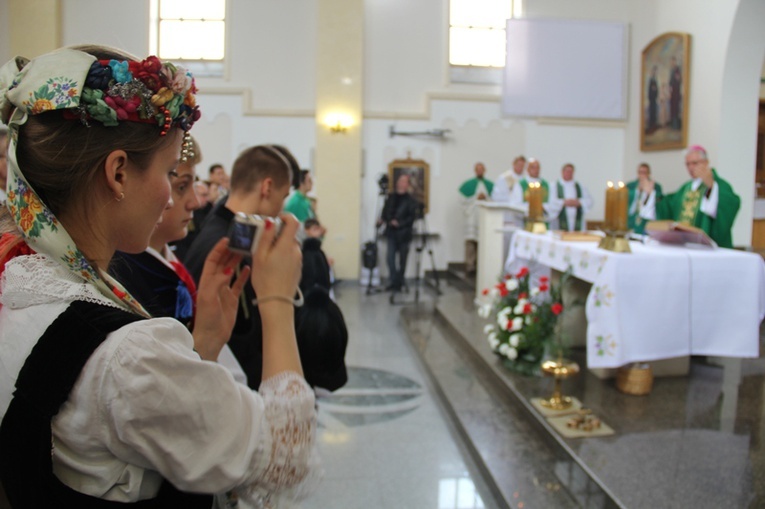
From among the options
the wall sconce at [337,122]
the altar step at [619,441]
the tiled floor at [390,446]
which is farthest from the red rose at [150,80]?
the wall sconce at [337,122]

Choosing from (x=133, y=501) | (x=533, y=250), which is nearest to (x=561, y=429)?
(x=533, y=250)

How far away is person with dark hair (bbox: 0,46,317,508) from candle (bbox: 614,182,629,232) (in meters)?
3.55

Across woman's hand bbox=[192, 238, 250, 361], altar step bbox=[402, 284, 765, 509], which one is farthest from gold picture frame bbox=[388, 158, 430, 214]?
woman's hand bbox=[192, 238, 250, 361]

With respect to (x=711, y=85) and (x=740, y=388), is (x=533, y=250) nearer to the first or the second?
(x=740, y=388)

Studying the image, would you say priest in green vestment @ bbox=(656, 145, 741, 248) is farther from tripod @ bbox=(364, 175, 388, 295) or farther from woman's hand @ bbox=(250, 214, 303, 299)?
woman's hand @ bbox=(250, 214, 303, 299)

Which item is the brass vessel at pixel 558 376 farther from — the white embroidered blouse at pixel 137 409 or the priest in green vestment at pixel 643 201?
the priest in green vestment at pixel 643 201

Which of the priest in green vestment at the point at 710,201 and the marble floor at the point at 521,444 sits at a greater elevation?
the priest in green vestment at the point at 710,201

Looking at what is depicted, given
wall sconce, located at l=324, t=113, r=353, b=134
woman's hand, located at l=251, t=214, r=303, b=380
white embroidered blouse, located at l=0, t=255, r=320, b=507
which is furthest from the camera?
wall sconce, located at l=324, t=113, r=353, b=134

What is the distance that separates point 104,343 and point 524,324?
385 cm

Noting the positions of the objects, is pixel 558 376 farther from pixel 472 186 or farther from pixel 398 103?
pixel 398 103

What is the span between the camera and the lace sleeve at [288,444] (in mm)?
860

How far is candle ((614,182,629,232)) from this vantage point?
13.3 ft

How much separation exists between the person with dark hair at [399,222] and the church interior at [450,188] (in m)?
0.29

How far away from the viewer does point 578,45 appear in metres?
10.8
